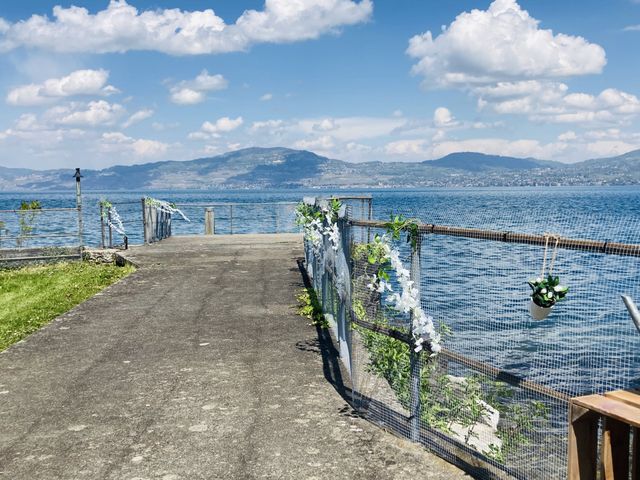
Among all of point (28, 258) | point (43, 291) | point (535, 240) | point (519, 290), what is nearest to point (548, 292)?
point (535, 240)

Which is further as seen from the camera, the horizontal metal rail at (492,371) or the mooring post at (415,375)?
the mooring post at (415,375)

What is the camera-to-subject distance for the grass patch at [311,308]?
929 cm

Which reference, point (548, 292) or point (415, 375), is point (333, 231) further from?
point (548, 292)

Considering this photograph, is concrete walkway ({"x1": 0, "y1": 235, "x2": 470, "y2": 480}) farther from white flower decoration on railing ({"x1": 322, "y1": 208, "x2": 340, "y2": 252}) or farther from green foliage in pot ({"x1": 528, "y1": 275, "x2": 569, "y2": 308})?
green foliage in pot ({"x1": 528, "y1": 275, "x2": 569, "y2": 308})

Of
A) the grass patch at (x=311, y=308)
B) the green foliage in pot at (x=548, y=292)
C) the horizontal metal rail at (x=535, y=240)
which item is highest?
the horizontal metal rail at (x=535, y=240)

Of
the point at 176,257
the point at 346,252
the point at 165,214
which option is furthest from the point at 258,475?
the point at 165,214

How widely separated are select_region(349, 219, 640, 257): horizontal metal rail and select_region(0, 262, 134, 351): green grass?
21.8ft

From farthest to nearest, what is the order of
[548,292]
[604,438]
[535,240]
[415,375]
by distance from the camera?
[415,375], [535,240], [548,292], [604,438]

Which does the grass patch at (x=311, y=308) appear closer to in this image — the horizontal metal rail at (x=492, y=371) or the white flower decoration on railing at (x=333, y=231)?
the white flower decoration on railing at (x=333, y=231)

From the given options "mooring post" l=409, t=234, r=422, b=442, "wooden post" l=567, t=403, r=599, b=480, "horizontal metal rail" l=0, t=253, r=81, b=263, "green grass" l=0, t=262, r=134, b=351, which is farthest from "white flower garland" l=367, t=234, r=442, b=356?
"horizontal metal rail" l=0, t=253, r=81, b=263

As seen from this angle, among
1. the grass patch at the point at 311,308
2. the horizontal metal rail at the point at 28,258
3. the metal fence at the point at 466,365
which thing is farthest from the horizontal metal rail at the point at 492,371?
the horizontal metal rail at the point at 28,258

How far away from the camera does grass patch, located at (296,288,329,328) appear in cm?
929

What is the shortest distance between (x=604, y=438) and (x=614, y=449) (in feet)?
0.37

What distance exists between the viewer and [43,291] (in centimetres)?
1363
